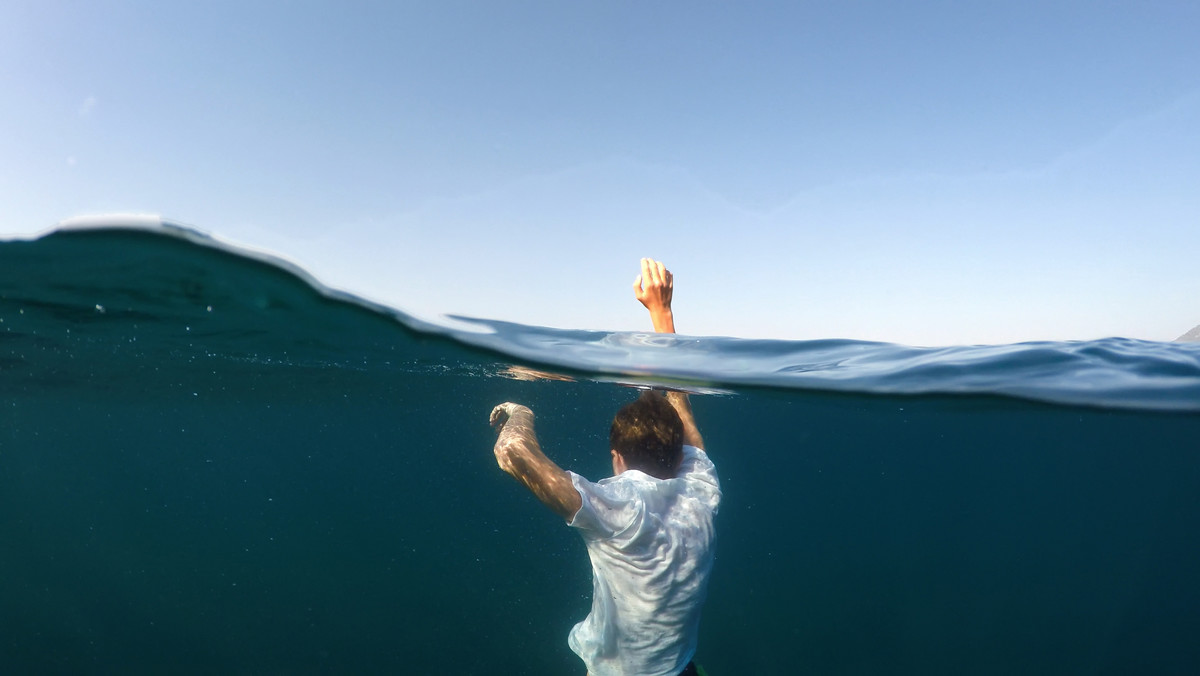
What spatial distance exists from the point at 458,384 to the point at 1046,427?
18117 mm

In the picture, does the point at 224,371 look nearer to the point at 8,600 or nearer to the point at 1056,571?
the point at 8,600

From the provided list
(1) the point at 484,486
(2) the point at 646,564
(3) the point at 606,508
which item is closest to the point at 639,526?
(3) the point at 606,508

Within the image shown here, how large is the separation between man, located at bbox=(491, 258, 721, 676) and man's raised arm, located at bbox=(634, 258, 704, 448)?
0.59 meters

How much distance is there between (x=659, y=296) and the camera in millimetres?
4605

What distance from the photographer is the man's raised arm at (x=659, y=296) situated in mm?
4543

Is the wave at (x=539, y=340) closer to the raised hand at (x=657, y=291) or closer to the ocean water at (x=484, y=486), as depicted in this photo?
the ocean water at (x=484, y=486)

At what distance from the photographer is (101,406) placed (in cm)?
2672

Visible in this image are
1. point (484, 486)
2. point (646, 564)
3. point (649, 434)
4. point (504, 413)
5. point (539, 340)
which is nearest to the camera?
point (646, 564)

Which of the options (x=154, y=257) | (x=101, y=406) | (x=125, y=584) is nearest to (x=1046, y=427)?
(x=154, y=257)

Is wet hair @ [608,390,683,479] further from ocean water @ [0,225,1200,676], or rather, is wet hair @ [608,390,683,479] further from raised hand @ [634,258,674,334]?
ocean water @ [0,225,1200,676]

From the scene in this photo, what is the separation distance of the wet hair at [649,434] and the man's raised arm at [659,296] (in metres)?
0.83

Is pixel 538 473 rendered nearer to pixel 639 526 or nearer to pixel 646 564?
pixel 639 526

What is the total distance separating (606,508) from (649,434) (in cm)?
67

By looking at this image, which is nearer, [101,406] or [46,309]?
[46,309]
